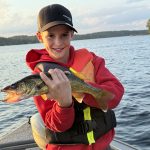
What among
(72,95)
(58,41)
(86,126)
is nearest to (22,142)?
(86,126)

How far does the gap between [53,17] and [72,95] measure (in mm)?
881

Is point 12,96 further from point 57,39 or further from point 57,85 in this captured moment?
point 57,39

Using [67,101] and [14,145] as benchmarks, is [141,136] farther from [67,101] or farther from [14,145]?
[67,101]

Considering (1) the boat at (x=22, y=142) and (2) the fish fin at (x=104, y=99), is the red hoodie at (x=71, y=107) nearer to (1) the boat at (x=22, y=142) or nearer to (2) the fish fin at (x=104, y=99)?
(2) the fish fin at (x=104, y=99)

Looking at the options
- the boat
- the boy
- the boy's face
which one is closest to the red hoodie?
the boy

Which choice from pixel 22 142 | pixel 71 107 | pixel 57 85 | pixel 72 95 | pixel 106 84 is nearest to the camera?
pixel 57 85

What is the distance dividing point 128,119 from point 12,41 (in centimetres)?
14090

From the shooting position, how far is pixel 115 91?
13.0 feet

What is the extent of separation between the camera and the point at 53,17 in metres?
4.03

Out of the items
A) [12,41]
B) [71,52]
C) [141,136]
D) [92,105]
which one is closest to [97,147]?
[92,105]

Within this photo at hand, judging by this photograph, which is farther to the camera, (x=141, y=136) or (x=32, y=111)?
(x=32, y=111)

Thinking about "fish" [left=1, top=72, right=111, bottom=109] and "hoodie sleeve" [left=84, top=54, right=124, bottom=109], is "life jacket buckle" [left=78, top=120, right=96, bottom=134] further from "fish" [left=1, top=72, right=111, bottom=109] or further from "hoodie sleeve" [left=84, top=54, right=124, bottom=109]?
"fish" [left=1, top=72, right=111, bottom=109]

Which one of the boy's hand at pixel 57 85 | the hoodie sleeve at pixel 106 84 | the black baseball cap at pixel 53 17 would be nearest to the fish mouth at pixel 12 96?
the boy's hand at pixel 57 85

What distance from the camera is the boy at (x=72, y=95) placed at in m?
3.90
